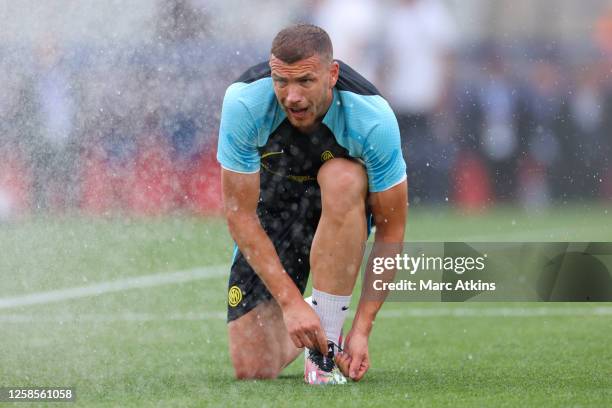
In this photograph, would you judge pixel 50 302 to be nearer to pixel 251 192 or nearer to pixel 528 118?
pixel 251 192

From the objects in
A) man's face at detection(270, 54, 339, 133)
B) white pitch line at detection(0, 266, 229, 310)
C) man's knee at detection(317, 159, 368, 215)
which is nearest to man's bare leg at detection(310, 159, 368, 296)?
man's knee at detection(317, 159, 368, 215)

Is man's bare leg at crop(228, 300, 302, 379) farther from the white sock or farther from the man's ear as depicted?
the man's ear

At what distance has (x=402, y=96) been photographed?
12828mm

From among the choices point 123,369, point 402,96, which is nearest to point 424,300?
point 123,369

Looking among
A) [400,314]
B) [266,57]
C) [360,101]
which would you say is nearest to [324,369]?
[360,101]

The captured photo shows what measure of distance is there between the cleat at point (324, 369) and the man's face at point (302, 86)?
0.84m

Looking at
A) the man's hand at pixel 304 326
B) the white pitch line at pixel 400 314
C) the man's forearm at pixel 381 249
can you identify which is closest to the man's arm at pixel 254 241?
the man's hand at pixel 304 326

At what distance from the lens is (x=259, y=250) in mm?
4879

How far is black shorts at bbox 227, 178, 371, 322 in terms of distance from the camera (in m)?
5.45

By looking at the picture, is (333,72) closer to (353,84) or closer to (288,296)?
(353,84)

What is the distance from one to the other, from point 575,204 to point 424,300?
7296mm

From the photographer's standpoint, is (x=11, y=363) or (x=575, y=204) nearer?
(x=11, y=363)

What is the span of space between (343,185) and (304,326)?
512 millimetres

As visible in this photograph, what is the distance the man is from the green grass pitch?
255 mm
